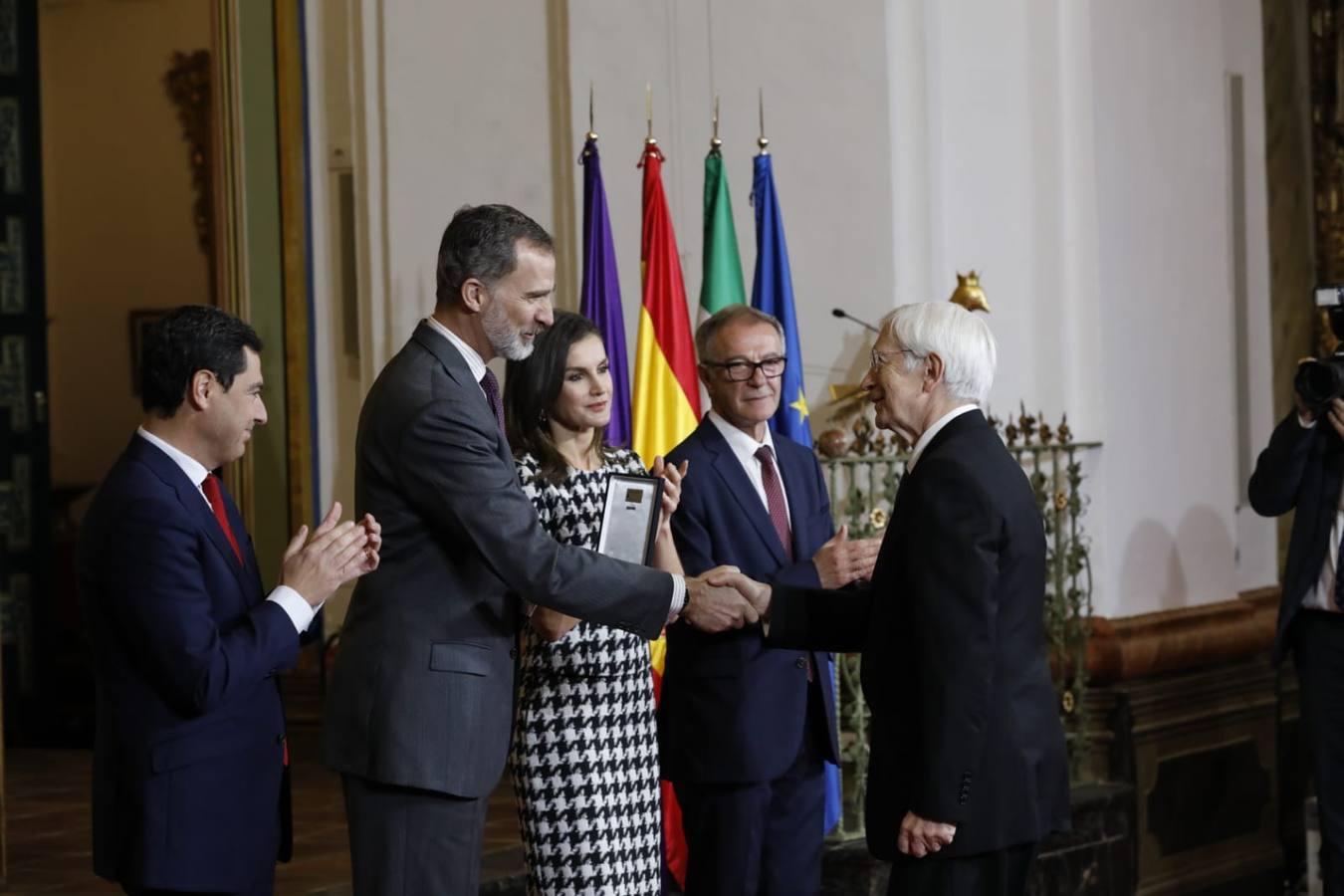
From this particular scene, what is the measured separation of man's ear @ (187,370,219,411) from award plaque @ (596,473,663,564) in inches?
31.7

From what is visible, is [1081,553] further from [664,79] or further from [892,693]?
[892,693]

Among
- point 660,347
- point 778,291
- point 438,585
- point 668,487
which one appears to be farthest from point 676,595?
point 778,291

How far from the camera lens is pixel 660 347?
6082mm

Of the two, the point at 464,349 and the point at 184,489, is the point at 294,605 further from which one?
the point at 464,349

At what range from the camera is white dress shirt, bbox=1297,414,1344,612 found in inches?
231

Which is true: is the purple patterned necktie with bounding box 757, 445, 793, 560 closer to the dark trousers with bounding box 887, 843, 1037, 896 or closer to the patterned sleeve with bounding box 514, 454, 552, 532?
the patterned sleeve with bounding box 514, 454, 552, 532

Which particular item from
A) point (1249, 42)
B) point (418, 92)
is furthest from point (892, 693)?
point (1249, 42)

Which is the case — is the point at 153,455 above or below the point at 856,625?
above

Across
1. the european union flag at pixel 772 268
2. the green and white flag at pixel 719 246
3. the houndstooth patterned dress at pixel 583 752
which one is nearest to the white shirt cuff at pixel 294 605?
→ the houndstooth patterned dress at pixel 583 752

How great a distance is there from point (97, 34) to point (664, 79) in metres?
5.37

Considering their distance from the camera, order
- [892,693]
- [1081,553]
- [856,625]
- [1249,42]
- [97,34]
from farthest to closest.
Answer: [97,34], [1249,42], [1081,553], [856,625], [892,693]

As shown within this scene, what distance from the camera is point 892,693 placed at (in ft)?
11.8

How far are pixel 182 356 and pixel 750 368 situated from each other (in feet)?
5.18

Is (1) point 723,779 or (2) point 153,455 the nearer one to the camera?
(2) point 153,455
